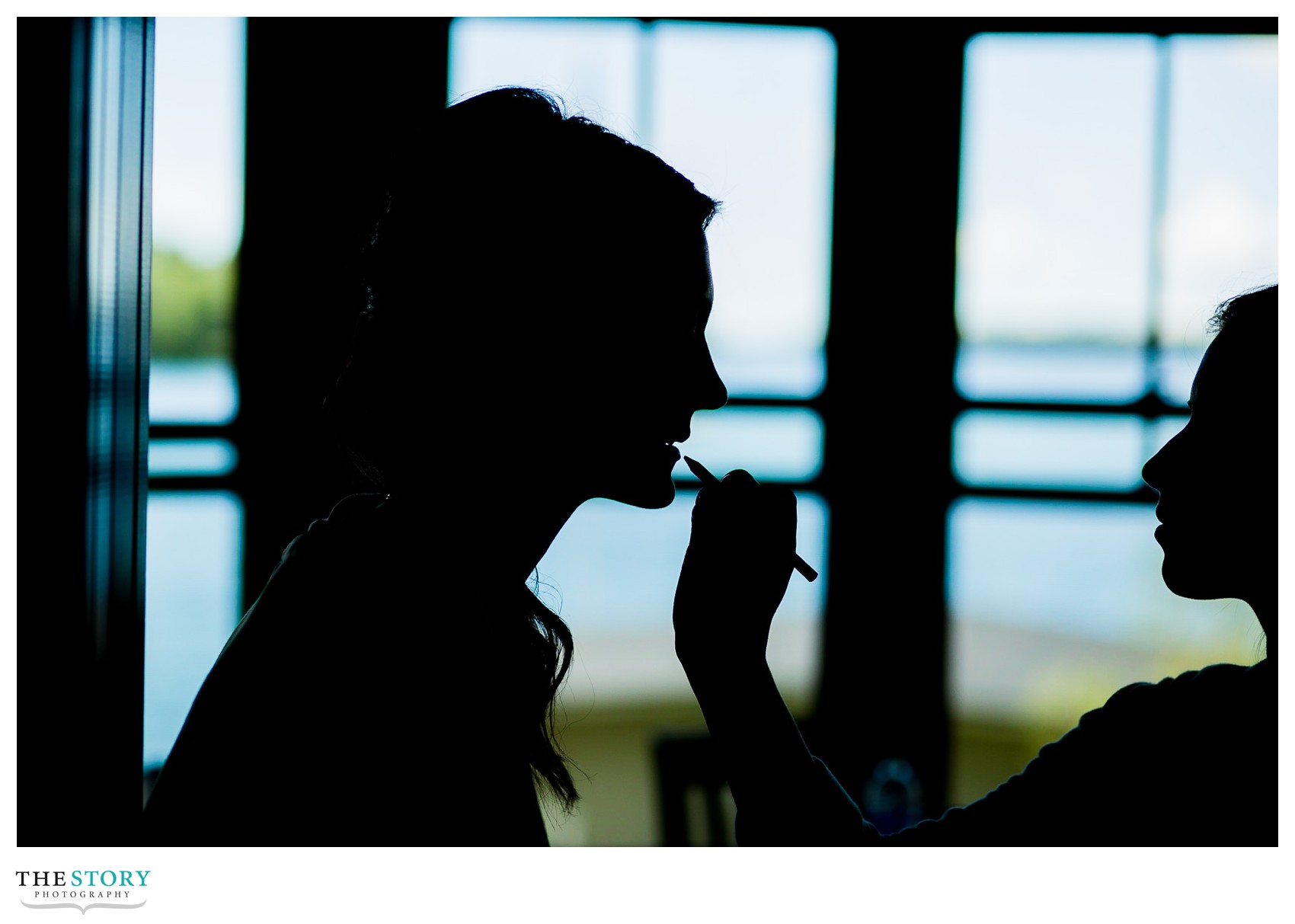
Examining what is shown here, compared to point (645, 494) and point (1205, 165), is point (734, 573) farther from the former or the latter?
point (1205, 165)

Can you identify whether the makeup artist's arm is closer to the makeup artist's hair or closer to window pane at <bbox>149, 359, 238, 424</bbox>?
the makeup artist's hair

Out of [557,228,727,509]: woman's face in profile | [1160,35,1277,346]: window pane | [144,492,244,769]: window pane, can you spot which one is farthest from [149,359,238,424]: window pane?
[1160,35,1277,346]: window pane

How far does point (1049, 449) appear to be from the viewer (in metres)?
1.76

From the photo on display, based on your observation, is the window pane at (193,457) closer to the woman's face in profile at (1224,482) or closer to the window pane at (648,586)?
the window pane at (648,586)

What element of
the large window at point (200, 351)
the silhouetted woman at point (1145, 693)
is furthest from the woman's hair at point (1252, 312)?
the large window at point (200, 351)

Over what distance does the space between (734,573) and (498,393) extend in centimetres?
19

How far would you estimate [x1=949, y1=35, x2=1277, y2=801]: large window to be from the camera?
167cm

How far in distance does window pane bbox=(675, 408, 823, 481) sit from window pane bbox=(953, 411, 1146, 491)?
261mm

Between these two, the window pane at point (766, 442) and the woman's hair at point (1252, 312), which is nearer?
the woman's hair at point (1252, 312)

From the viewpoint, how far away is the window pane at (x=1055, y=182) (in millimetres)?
1677

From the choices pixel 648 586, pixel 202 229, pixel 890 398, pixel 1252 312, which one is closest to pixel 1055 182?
pixel 890 398

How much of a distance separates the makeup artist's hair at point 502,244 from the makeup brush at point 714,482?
5.1 inches

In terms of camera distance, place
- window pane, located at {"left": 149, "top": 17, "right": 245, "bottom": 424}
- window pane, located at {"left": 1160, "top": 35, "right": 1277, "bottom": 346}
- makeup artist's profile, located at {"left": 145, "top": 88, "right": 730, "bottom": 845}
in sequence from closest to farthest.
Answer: makeup artist's profile, located at {"left": 145, "top": 88, "right": 730, "bottom": 845}
window pane, located at {"left": 149, "top": 17, "right": 245, "bottom": 424}
window pane, located at {"left": 1160, "top": 35, "right": 1277, "bottom": 346}
